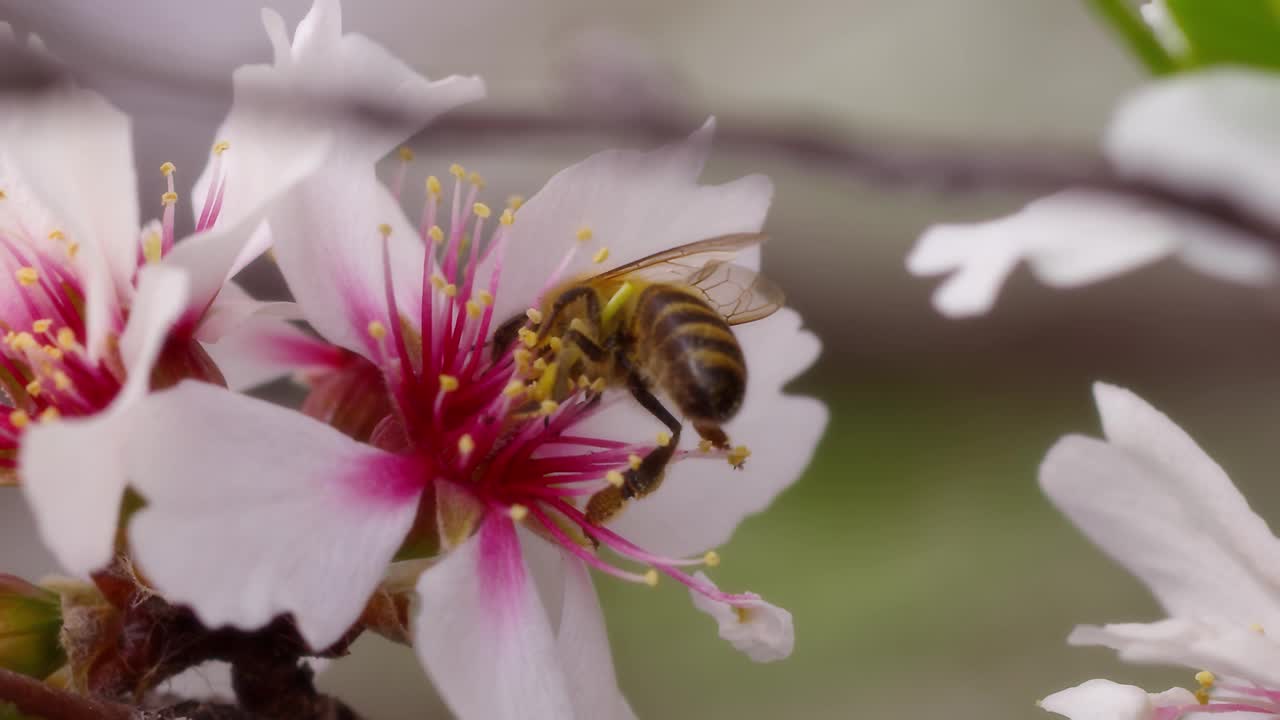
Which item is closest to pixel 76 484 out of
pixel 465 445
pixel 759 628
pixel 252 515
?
pixel 252 515

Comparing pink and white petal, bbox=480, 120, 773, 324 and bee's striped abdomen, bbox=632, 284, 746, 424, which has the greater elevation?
pink and white petal, bbox=480, 120, 773, 324

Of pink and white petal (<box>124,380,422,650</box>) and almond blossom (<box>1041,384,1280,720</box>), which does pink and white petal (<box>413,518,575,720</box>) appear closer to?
pink and white petal (<box>124,380,422,650</box>)

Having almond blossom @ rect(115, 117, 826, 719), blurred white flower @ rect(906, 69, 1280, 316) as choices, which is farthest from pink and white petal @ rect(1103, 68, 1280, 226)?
almond blossom @ rect(115, 117, 826, 719)

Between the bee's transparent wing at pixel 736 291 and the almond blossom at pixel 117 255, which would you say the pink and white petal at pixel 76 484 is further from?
the bee's transparent wing at pixel 736 291

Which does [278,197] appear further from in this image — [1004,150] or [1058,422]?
[1058,422]

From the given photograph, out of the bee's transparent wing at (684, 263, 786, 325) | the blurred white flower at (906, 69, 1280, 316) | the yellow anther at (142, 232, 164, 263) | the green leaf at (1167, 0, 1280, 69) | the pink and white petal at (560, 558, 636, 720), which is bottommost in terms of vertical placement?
the pink and white petal at (560, 558, 636, 720)

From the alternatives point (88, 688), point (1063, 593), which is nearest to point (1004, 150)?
point (88, 688)
